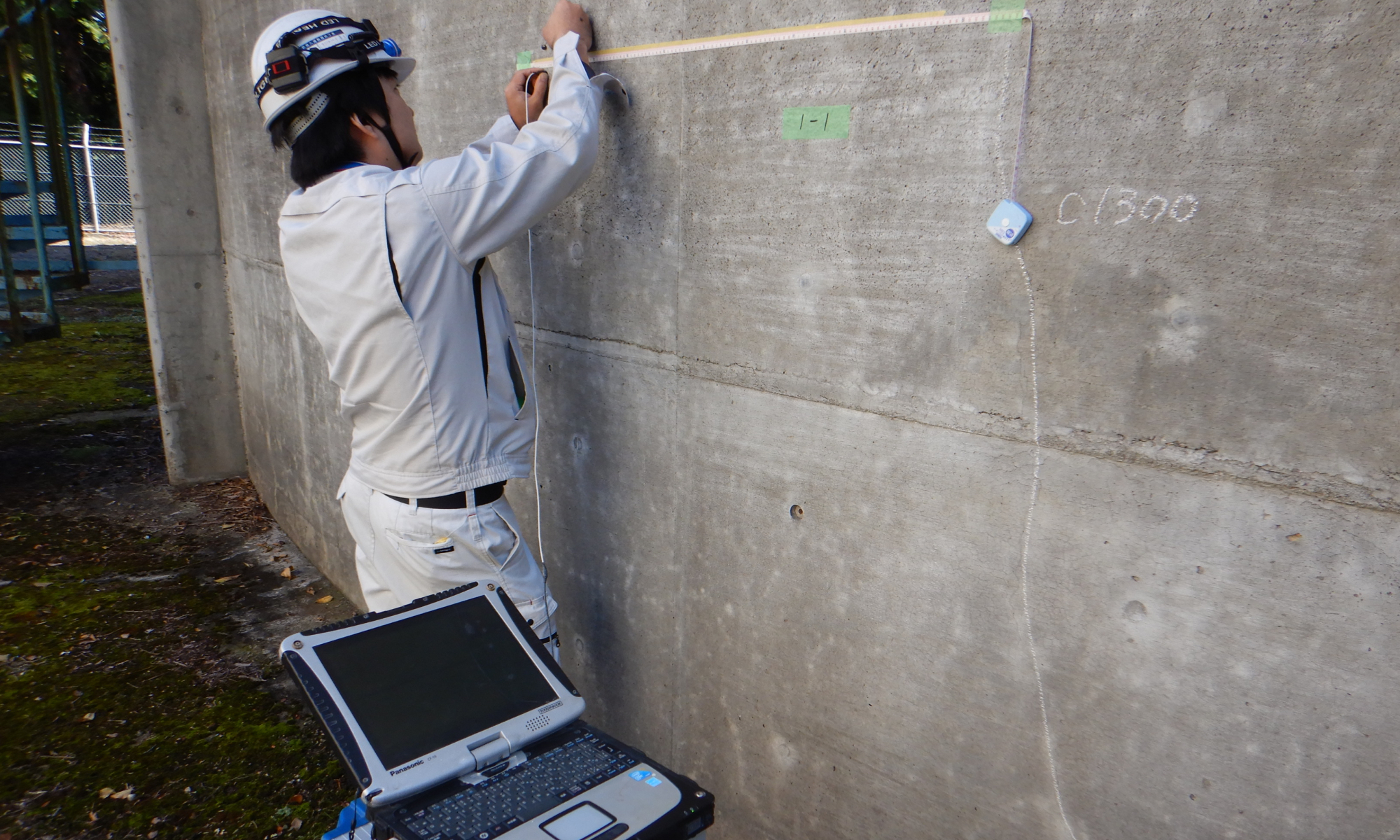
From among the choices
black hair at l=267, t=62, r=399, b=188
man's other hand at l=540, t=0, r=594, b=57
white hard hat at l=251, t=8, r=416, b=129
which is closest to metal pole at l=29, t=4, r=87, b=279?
white hard hat at l=251, t=8, r=416, b=129

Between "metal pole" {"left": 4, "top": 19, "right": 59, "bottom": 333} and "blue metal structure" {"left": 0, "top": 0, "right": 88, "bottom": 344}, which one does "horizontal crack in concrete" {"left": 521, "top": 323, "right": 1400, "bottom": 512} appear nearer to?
"blue metal structure" {"left": 0, "top": 0, "right": 88, "bottom": 344}

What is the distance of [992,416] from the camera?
1734mm

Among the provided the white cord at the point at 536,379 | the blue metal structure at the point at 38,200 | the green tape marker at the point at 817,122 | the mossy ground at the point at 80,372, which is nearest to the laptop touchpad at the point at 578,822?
the white cord at the point at 536,379

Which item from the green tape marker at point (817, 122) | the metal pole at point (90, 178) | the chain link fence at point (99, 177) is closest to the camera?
the green tape marker at point (817, 122)

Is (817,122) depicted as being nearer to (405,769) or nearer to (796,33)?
(796,33)

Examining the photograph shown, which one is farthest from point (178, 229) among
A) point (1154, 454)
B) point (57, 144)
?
point (1154, 454)

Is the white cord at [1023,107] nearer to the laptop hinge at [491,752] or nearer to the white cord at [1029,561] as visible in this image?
the white cord at [1029,561]

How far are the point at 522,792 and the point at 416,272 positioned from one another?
49.5 inches

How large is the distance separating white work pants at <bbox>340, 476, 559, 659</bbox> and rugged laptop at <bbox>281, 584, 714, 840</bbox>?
1.92 feet

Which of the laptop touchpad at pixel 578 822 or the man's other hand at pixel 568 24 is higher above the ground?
the man's other hand at pixel 568 24

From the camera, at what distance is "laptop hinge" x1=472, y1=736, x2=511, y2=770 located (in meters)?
1.47

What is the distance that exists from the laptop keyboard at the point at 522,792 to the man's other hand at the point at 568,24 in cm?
176

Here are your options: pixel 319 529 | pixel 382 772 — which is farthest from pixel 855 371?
pixel 319 529

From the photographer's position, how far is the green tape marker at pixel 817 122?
1868mm
